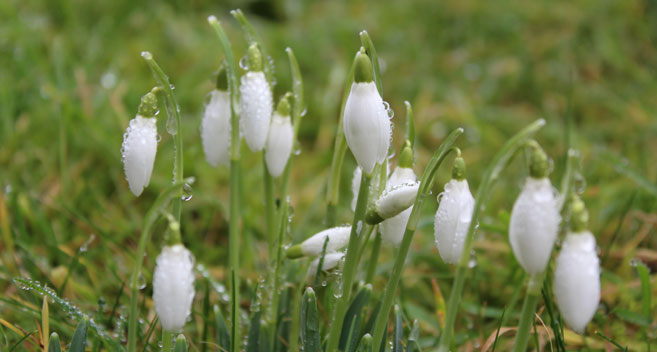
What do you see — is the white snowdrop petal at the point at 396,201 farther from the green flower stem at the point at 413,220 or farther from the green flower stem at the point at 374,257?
the green flower stem at the point at 374,257

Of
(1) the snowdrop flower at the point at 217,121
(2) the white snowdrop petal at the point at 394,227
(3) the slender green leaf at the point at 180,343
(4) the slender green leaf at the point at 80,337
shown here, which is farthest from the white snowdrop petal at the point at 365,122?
(4) the slender green leaf at the point at 80,337

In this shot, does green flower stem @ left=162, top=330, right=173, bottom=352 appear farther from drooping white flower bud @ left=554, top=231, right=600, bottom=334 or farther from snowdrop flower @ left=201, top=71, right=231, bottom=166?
drooping white flower bud @ left=554, top=231, right=600, bottom=334

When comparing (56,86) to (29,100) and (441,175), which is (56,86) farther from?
(441,175)

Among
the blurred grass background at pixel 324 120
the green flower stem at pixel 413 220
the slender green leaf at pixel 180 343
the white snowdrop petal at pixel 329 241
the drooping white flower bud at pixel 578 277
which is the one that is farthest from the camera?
the blurred grass background at pixel 324 120

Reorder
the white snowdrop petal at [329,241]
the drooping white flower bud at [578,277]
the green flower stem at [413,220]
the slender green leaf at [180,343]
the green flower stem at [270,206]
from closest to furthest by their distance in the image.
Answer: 1. the drooping white flower bud at [578,277]
2. the green flower stem at [413,220]
3. the slender green leaf at [180,343]
4. the white snowdrop petal at [329,241]
5. the green flower stem at [270,206]


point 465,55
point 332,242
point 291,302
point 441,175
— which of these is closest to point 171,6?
point 465,55

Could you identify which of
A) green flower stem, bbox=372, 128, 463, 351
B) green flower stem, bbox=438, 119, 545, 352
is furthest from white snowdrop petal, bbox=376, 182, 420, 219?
green flower stem, bbox=438, 119, 545, 352
